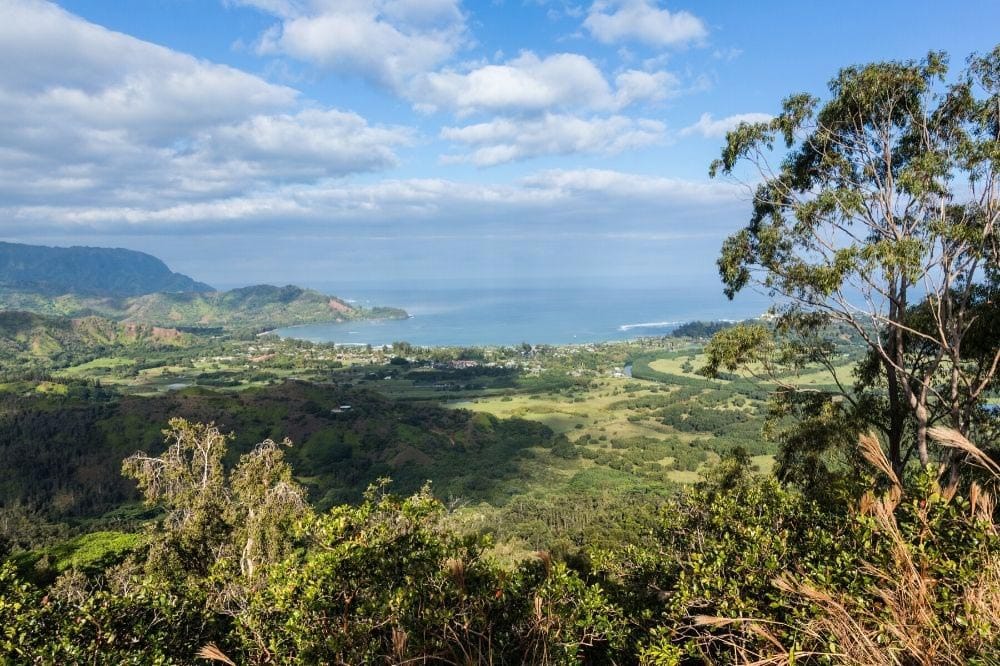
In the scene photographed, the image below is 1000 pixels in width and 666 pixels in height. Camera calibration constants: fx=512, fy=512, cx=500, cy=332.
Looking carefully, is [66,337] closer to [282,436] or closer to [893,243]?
[282,436]

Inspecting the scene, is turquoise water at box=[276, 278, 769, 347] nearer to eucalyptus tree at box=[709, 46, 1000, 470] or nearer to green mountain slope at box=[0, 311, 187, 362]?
green mountain slope at box=[0, 311, 187, 362]

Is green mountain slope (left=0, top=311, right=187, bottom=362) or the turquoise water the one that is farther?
the turquoise water

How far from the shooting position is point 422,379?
3595 inches

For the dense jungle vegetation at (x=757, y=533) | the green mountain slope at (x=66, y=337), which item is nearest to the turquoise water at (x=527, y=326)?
the green mountain slope at (x=66, y=337)

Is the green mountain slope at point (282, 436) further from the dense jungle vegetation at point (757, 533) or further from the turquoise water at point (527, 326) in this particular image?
the turquoise water at point (527, 326)

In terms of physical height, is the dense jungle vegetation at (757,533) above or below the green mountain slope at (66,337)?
above

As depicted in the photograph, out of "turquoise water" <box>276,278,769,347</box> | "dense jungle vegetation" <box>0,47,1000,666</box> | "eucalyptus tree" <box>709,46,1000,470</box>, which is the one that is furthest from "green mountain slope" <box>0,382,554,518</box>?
"turquoise water" <box>276,278,769,347</box>

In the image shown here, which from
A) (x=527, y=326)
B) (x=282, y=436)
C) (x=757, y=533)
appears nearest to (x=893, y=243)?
(x=757, y=533)

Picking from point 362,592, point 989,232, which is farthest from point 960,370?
point 362,592

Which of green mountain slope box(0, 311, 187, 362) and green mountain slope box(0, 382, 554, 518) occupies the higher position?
green mountain slope box(0, 311, 187, 362)

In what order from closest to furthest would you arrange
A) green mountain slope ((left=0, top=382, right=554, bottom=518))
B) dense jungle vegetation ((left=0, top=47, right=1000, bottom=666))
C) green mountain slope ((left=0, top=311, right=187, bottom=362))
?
dense jungle vegetation ((left=0, top=47, right=1000, bottom=666)) < green mountain slope ((left=0, top=382, right=554, bottom=518)) < green mountain slope ((left=0, top=311, right=187, bottom=362))

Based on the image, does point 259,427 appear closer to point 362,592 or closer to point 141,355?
point 362,592

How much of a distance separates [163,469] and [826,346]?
585 inches

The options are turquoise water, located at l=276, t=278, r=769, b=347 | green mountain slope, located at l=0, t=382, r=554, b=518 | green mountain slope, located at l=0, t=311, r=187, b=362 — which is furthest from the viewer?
turquoise water, located at l=276, t=278, r=769, b=347
